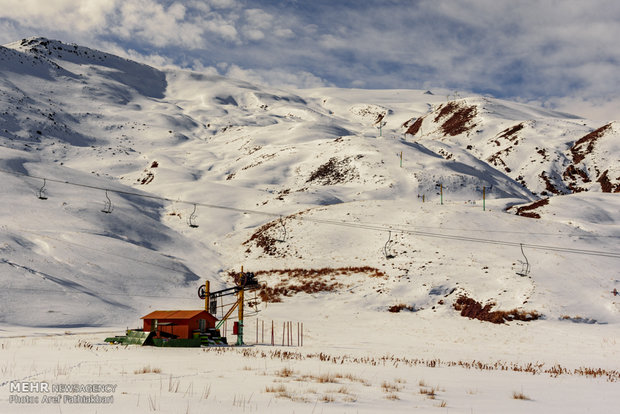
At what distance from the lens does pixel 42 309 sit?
34000 mm

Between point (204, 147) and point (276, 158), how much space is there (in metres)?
43.4

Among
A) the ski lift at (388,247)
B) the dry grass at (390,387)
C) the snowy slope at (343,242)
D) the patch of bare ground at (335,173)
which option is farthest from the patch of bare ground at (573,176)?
the dry grass at (390,387)

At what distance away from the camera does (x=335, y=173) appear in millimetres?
96500

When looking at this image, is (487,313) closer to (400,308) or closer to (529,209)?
(400,308)

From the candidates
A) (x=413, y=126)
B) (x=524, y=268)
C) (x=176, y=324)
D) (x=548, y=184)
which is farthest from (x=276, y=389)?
(x=413, y=126)

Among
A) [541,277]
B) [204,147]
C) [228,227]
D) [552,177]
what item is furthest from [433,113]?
[541,277]

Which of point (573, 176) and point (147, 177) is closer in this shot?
point (147, 177)

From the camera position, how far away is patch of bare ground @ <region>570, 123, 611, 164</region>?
391 ft

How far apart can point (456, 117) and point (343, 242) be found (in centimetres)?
12742

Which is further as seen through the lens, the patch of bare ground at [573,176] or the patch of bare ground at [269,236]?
the patch of bare ground at [573,176]

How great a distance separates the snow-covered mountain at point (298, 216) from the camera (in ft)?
139

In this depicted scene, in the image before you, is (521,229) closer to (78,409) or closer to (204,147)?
(78,409)

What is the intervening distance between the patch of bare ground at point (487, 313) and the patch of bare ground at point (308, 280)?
9671 millimetres

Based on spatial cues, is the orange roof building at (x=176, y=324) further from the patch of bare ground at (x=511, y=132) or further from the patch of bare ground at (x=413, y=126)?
the patch of bare ground at (x=413, y=126)
